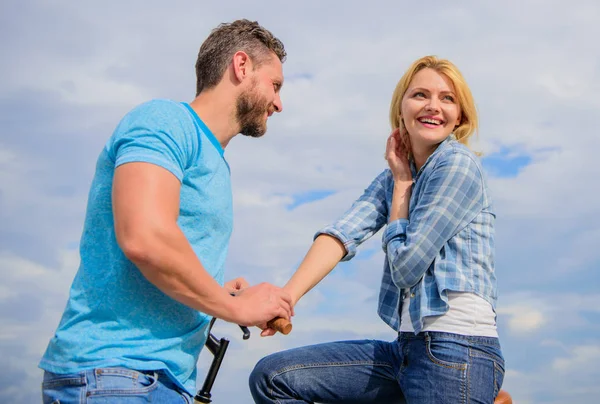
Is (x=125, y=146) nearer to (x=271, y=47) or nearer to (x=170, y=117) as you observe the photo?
(x=170, y=117)

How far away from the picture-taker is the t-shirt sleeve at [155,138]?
3061 millimetres

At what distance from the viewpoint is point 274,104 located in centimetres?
438

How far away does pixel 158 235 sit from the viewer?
295 centimetres

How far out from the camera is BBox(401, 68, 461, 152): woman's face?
459cm

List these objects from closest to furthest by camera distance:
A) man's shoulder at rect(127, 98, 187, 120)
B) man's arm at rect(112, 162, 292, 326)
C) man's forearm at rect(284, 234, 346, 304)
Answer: man's arm at rect(112, 162, 292, 326) → man's shoulder at rect(127, 98, 187, 120) → man's forearm at rect(284, 234, 346, 304)

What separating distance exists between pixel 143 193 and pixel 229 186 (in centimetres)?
74

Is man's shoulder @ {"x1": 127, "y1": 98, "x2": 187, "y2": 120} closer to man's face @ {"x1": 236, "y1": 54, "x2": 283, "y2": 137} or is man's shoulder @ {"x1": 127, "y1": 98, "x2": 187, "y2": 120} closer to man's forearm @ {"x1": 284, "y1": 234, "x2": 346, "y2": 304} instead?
man's face @ {"x1": 236, "y1": 54, "x2": 283, "y2": 137}

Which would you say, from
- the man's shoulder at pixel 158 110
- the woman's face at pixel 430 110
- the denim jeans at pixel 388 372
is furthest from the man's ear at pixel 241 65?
the denim jeans at pixel 388 372

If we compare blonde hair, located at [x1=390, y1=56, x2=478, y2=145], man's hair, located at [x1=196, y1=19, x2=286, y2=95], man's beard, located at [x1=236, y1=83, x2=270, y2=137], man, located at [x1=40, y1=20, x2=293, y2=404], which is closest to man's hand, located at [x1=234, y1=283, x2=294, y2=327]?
man, located at [x1=40, y1=20, x2=293, y2=404]

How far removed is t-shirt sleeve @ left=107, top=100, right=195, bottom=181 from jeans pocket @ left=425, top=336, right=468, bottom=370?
68.7 inches

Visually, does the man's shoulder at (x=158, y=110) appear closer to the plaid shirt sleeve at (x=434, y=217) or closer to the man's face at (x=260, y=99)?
the man's face at (x=260, y=99)

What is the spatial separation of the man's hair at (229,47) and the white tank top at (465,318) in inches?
71.8

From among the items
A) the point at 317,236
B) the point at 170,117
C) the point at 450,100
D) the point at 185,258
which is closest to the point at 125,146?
the point at 170,117

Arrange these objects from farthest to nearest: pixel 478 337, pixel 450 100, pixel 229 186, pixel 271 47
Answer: pixel 450 100 → pixel 271 47 → pixel 478 337 → pixel 229 186
